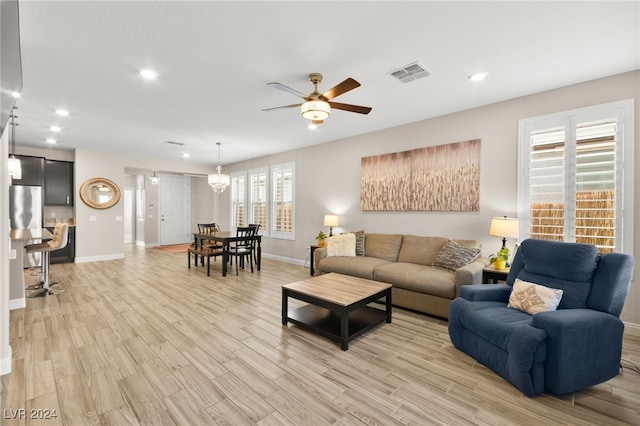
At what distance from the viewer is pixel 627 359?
2.55m

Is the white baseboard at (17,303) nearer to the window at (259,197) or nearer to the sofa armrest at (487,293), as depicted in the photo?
the window at (259,197)

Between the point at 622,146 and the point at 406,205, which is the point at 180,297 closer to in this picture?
the point at 406,205

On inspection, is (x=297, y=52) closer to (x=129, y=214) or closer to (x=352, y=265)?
(x=352, y=265)

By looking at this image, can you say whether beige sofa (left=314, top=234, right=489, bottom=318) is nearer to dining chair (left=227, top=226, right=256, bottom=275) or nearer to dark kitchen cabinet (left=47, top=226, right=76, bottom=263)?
dining chair (left=227, top=226, right=256, bottom=275)

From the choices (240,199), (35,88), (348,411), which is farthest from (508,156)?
(240,199)

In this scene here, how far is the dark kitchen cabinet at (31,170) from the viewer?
20.1ft

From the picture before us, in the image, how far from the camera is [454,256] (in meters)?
3.70

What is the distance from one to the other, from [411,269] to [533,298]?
1.51 metres

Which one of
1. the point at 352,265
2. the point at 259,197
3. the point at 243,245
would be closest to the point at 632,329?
the point at 352,265

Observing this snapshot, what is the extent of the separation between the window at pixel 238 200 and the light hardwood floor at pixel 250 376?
4.82m

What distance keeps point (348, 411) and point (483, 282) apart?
2452 millimetres

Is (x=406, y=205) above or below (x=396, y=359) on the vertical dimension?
above

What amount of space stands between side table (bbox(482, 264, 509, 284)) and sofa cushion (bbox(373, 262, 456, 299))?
14.2 inches

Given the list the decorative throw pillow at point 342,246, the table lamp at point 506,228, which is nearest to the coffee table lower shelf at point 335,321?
the decorative throw pillow at point 342,246
